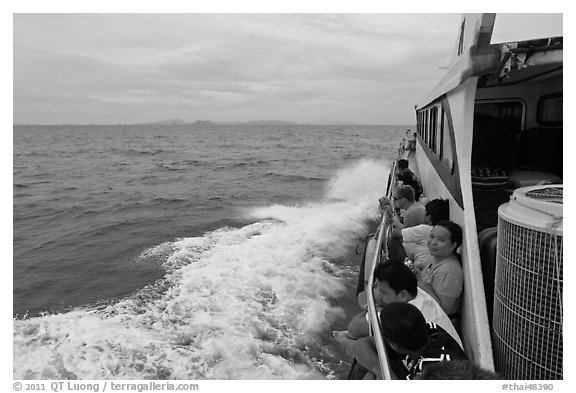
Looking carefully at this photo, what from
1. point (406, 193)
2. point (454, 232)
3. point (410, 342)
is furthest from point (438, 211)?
point (410, 342)

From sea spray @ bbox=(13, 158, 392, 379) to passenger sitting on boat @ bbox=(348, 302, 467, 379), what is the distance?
10.4 feet

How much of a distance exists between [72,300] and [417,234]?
6.52 m

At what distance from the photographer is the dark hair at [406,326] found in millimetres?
2191

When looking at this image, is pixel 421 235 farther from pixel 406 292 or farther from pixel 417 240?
pixel 406 292

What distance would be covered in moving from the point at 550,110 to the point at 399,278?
18.5ft

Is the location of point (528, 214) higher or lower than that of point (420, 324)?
higher

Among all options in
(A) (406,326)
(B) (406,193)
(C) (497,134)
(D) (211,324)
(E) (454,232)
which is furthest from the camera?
(C) (497,134)

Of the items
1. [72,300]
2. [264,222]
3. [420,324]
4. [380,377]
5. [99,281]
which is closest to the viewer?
[420,324]

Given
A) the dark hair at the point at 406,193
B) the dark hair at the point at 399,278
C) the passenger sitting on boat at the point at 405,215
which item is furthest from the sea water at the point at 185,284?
the dark hair at the point at 399,278

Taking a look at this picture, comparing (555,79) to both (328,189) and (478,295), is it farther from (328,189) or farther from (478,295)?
(328,189)

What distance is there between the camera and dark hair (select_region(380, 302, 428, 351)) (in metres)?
2.19

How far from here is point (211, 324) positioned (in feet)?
20.5

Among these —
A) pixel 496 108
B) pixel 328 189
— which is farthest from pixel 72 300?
pixel 328 189
